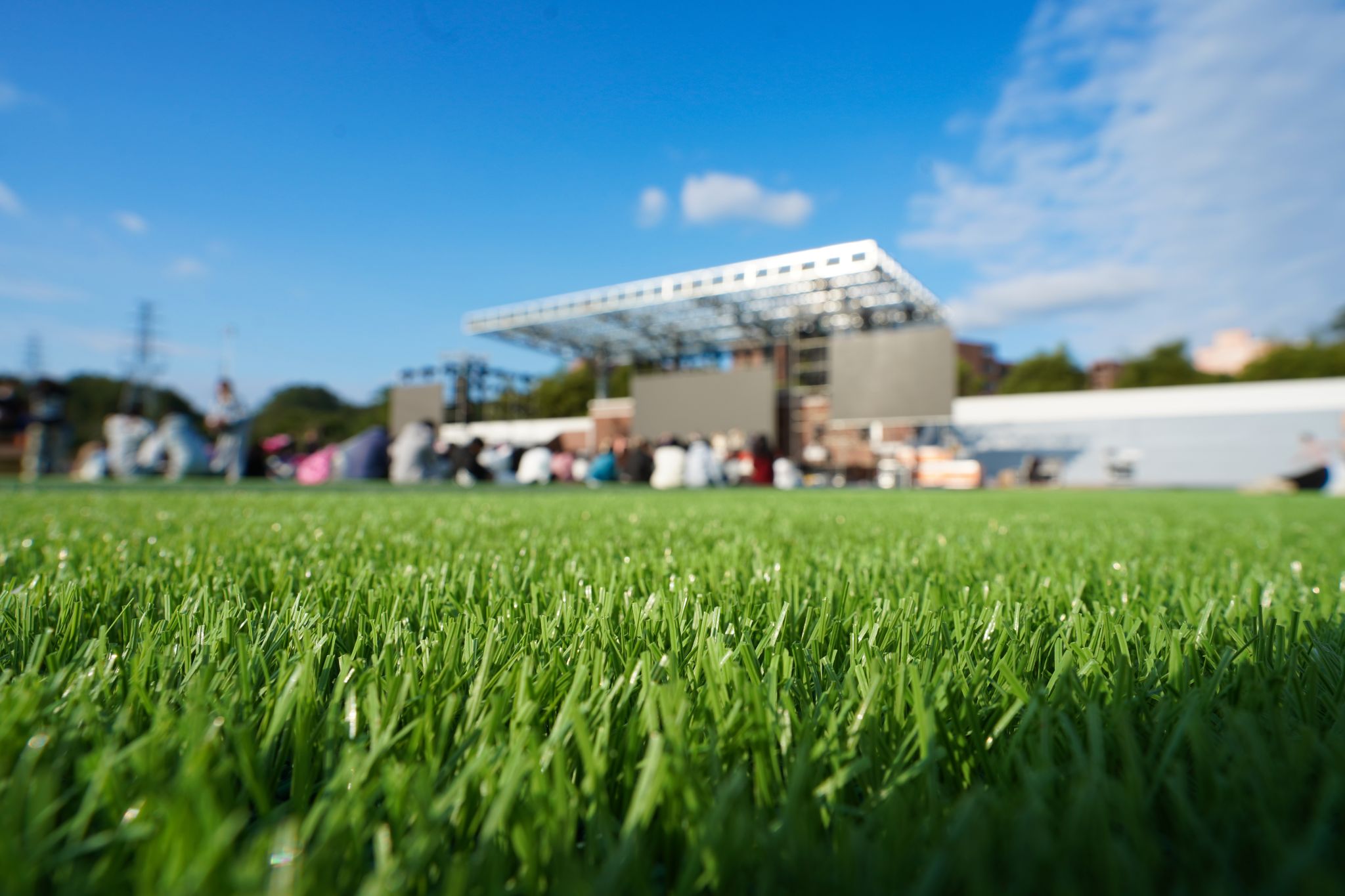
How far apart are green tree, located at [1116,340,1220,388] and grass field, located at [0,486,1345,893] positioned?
156ft

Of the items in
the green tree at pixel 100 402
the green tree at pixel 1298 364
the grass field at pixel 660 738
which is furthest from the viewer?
the green tree at pixel 100 402

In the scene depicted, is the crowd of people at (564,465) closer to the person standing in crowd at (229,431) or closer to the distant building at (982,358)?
the person standing in crowd at (229,431)

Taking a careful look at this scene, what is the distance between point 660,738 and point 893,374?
72.8 feet

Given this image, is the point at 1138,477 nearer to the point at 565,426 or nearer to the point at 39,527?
the point at 565,426

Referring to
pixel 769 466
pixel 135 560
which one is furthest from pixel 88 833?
pixel 769 466

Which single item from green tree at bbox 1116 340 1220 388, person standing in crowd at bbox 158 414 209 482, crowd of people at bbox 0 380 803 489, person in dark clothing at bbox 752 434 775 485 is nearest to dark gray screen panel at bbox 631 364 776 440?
crowd of people at bbox 0 380 803 489

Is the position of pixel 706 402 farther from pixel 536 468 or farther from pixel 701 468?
pixel 536 468

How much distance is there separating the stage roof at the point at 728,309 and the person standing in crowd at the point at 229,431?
47.4 feet

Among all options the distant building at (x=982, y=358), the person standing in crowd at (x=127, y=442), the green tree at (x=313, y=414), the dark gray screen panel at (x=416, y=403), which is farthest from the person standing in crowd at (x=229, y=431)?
the distant building at (x=982, y=358)

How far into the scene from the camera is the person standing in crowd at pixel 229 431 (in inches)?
404

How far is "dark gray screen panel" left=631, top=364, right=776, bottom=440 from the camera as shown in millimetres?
24203

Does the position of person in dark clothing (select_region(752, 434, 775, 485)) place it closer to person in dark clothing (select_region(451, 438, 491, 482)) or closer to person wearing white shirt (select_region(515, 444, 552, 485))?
person wearing white shirt (select_region(515, 444, 552, 485))

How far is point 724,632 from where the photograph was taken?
1.02 meters

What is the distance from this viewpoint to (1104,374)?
2190 inches
